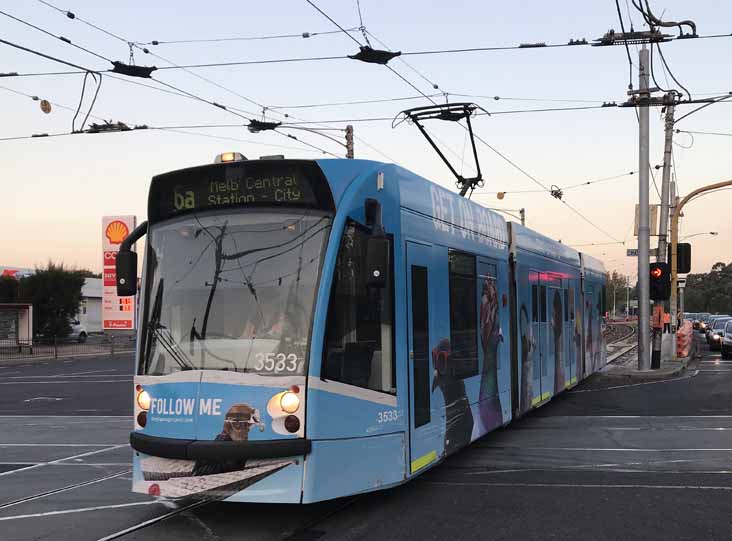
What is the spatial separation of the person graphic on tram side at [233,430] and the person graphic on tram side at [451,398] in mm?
2478

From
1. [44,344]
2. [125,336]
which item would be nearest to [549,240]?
[44,344]

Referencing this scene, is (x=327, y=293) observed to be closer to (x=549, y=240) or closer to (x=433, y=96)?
(x=549, y=240)

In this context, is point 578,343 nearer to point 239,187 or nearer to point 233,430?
point 239,187

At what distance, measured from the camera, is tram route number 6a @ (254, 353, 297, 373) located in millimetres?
7004

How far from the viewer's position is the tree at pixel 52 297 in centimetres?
5434

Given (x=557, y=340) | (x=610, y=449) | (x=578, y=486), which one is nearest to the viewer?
(x=578, y=486)

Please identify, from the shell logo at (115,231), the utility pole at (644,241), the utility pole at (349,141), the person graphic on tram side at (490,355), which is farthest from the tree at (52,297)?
the person graphic on tram side at (490,355)

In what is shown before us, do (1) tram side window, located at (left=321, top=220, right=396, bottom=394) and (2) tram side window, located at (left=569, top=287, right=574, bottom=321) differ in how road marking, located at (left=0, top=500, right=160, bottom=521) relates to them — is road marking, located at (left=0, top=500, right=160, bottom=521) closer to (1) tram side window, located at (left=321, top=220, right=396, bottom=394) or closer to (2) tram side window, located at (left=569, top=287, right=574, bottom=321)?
(1) tram side window, located at (left=321, top=220, right=396, bottom=394)

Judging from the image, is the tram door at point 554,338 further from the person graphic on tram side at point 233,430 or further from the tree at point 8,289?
the tree at point 8,289

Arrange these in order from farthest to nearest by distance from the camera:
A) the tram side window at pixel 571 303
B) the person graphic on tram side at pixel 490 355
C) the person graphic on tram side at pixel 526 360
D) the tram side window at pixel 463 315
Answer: the tram side window at pixel 571 303
the person graphic on tram side at pixel 526 360
the person graphic on tram side at pixel 490 355
the tram side window at pixel 463 315

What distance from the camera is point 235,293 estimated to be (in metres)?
7.34

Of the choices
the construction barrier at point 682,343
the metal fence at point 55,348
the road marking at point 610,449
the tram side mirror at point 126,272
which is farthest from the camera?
the metal fence at point 55,348

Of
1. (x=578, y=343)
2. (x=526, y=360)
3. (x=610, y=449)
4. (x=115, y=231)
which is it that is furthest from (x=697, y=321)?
(x=610, y=449)

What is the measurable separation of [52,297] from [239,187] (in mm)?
50213
